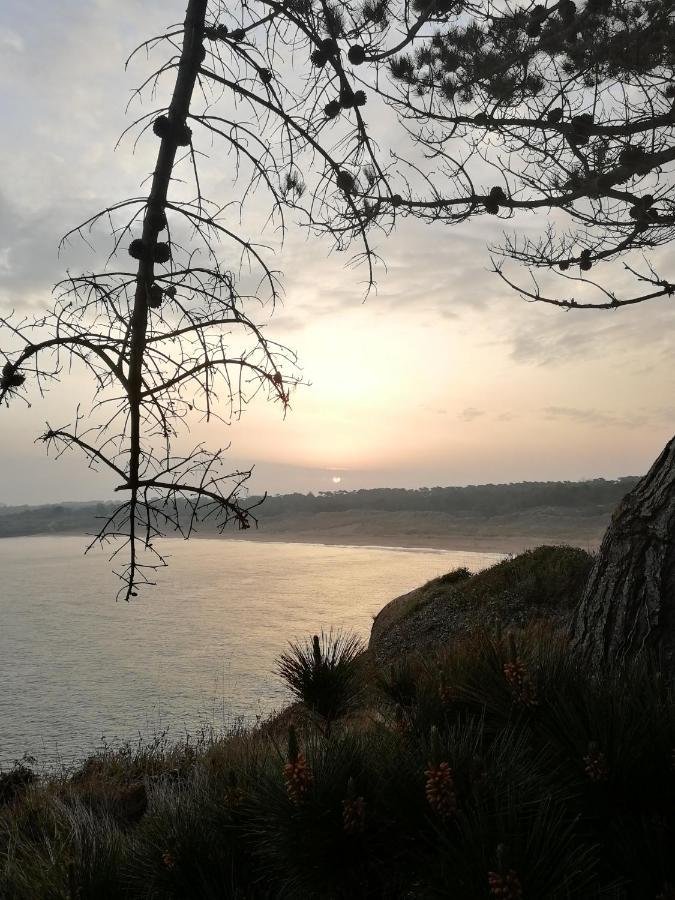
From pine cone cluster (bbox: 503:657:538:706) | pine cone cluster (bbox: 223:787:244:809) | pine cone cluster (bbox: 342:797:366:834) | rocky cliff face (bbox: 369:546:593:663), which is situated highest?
pine cone cluster (bbox: 503:657:538:706)

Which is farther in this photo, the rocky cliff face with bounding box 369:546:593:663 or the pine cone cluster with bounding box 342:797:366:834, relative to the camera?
the rocky cliff face with bounding box 369:546:593:663

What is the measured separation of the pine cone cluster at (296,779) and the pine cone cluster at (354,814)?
0.50ft

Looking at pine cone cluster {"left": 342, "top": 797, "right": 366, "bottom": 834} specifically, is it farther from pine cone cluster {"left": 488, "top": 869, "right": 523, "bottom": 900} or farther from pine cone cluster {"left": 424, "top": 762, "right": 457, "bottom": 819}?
pine cone cluster {"left": 488, "top": 869, "right": 523, "bottom": 900}

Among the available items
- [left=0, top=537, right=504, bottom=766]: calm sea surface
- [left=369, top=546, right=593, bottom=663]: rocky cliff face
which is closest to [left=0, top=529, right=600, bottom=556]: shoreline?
[left=0, top=537, right=504, bottom=766]: calm sea surface

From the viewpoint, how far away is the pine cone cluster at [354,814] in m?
2.25

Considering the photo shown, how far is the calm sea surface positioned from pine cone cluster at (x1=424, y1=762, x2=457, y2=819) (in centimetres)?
1129

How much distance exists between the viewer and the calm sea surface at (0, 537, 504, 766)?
15123 mm

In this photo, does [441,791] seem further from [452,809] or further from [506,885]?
[506,885]

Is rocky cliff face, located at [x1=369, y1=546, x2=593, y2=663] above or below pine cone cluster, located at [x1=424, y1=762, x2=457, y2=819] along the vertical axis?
below

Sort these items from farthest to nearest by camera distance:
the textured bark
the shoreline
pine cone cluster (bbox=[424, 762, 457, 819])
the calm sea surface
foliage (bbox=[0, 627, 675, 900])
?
the shoreline → the calm sea surface → the textured bark → pine cone cluster (bbox=[424, 762, 457, 819]) → foliage (bbox=[0, 627, 675, 900])

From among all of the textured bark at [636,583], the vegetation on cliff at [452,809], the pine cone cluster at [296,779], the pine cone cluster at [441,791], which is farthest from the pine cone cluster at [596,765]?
the textured bark at [636,583]

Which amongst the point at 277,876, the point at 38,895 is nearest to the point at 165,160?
the point at 277,876

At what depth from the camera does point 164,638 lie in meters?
25.5

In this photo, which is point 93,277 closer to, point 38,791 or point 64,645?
point 38,791
